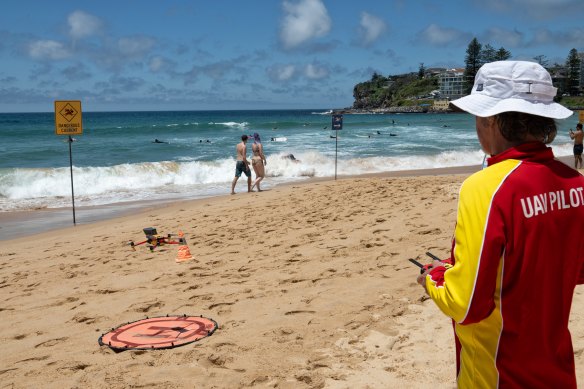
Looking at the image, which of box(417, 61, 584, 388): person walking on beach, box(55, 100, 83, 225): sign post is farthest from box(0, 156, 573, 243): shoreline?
box(417, 61, 584, 388): person walking on beach

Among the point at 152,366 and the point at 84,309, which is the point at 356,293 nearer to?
the point at 152,366

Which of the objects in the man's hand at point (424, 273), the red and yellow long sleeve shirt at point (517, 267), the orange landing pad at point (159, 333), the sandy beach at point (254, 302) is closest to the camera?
the red and yellow long sleeve shirt at point (517, 267)

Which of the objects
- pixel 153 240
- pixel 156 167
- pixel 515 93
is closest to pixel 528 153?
pixel 515 93

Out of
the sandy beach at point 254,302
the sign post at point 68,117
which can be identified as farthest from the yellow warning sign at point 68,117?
the sandy beach at point 254,302

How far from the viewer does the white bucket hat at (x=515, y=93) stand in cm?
166

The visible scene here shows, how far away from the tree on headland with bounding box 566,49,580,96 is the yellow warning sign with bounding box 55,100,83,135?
419ft

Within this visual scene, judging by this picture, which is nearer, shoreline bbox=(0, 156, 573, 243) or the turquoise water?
shoreline bbox=(0, 156, 573, 243)

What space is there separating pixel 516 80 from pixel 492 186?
348mm

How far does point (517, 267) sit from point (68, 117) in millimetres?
11013

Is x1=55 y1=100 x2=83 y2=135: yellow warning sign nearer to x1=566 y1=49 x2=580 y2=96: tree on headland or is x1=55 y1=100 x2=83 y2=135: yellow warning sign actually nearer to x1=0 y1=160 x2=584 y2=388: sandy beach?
x1=0 y1=160 x2=584 y2=388: sandy beach

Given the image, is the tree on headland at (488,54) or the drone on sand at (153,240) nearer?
the drone on sand at (153,240)

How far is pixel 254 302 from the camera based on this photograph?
17.6ft

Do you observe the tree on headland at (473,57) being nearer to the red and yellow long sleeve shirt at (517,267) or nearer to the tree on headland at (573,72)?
the tree on headland at (573,72)

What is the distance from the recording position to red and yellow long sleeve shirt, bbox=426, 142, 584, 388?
1.57 meters
